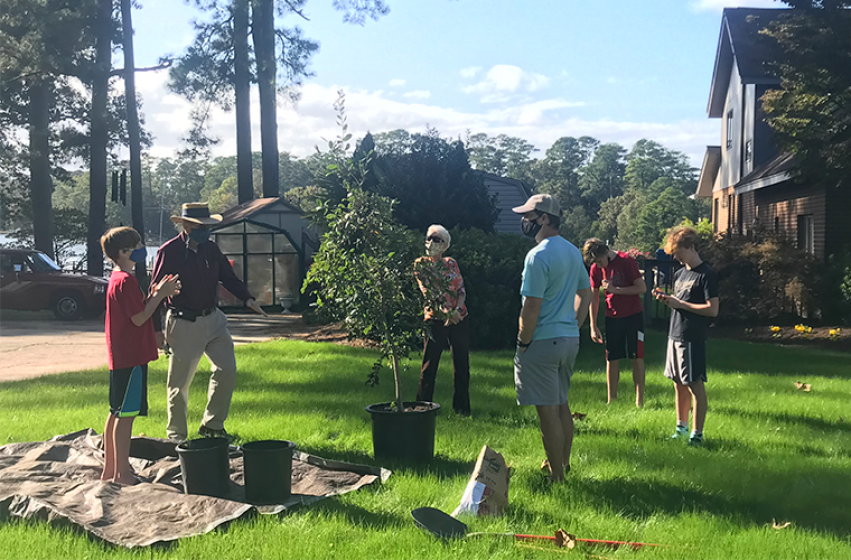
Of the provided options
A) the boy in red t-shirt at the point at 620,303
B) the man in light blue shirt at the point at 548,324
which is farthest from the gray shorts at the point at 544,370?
the boy in red t-shirt at the point at 620,303

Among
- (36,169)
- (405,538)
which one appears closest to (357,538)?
(405,538)

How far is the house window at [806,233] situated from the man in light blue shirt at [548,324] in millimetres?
15336

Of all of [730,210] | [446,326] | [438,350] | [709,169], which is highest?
[709,169]

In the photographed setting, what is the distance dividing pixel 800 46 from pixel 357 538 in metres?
13.5

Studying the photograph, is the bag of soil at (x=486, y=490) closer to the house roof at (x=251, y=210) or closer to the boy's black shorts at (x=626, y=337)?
the boy's black shorts at (x=626, y=337)

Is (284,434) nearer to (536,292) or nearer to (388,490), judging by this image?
(388,490)

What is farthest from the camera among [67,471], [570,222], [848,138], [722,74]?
[570,222]

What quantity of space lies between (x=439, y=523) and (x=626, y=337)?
13.9ft

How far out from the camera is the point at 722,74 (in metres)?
26.8

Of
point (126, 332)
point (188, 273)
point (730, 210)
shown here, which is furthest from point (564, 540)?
point (730, 210)

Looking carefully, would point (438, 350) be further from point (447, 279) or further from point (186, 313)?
point (186, 313)

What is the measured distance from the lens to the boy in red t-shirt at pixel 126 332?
17.7 ft

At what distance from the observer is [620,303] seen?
8.23m

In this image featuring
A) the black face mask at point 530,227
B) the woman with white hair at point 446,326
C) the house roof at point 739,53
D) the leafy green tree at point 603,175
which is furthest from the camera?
the leafy green tree at point 603,175
